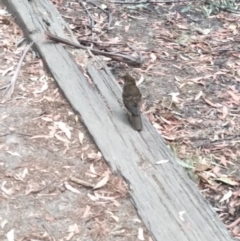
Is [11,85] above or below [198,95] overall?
above

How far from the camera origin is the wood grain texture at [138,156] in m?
3.24

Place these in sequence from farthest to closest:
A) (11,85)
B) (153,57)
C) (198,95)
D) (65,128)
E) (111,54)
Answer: (153,57)
(111,54)
(198,95)
(11,85)
(65,128)

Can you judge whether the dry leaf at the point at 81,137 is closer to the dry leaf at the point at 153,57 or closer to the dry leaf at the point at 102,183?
the dry leaf at the point at 102,183

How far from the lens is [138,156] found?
146 inches

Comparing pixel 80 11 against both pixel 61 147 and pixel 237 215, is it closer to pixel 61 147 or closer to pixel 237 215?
pixel 61 147

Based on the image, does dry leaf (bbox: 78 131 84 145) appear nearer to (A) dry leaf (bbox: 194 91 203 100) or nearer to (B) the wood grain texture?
(B) the wood grain texture

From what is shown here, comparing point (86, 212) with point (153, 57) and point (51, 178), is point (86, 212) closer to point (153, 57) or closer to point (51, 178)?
point (51, 178)

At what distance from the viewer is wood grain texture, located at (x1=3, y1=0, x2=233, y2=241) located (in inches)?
128

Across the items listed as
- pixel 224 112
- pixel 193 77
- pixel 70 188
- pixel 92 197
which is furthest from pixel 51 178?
pixel 193 77

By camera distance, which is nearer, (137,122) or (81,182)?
(81,182)

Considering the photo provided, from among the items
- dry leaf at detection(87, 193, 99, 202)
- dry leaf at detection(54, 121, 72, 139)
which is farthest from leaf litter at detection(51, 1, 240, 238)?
dry leaf at detection(54, 121, 72, 139)

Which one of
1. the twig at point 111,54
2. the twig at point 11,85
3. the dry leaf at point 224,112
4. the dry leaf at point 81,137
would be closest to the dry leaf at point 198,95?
the dry leaf at point 224,112

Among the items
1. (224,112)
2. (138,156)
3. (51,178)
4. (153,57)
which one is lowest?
(224,112)

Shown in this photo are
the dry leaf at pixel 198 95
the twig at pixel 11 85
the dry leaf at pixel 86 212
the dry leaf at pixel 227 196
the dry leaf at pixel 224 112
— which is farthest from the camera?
the dry leaf at pixel 198 95
